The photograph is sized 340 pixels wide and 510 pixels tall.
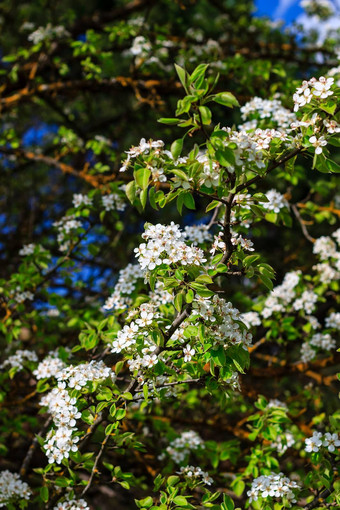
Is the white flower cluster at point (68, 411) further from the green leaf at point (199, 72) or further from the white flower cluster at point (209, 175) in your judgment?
the green leaf at point (199, 72)

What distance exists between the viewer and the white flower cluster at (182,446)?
2.65 m

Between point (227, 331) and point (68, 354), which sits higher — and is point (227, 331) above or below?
below

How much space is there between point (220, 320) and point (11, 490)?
1363 millimetres

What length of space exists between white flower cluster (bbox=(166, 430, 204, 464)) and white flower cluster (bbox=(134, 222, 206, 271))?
1479 millimetres

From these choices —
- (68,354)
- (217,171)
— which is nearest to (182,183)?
(217,171)

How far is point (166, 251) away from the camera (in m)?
1.60

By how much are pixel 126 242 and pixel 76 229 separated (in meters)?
2.68

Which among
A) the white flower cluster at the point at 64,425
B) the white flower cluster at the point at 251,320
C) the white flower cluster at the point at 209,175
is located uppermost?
the white flower cluster at the point at 251,320

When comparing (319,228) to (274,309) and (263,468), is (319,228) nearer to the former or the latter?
(274,309)

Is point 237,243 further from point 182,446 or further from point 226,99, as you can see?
point 182,446

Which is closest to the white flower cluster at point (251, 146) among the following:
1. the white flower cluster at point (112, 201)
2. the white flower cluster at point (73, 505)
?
the white flower cluster at point (112, 201)

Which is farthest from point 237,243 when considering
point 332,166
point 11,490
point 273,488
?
point 11,490

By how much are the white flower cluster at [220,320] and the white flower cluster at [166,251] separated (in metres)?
0.14

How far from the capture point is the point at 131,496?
342 cm
